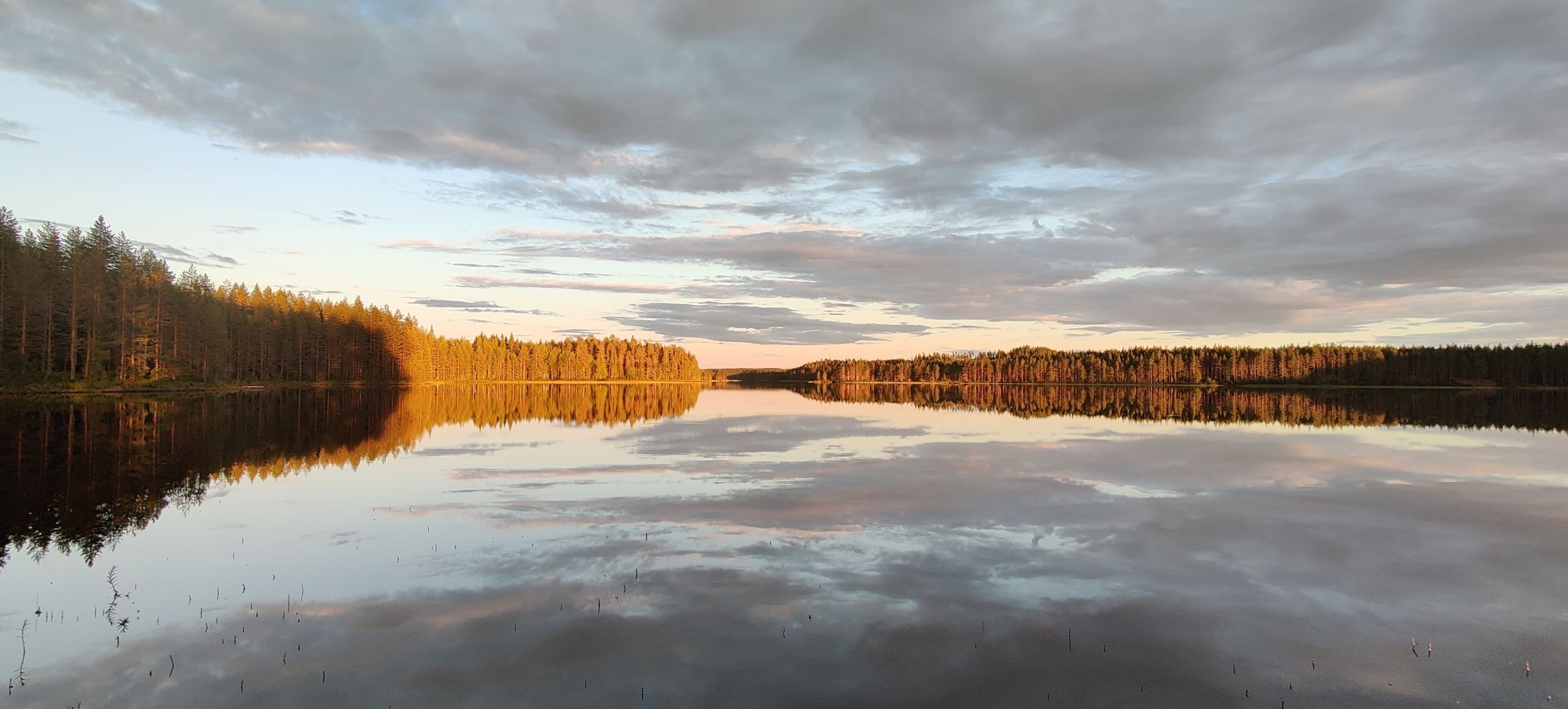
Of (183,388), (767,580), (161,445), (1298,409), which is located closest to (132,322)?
(183,388)

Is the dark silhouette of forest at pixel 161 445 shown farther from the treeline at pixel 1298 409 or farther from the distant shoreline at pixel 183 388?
the treeline at pixel 1298 409

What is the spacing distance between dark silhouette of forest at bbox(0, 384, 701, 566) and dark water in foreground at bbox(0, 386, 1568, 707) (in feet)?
0.78

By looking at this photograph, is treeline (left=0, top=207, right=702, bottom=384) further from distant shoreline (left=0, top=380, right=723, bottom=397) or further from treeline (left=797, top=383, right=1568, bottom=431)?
treeline (left=797, top=383, right=1568, bottom=431)

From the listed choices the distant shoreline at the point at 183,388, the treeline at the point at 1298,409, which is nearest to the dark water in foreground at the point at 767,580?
the treeline at the point at 1298,409

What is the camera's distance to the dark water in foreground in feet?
29.3

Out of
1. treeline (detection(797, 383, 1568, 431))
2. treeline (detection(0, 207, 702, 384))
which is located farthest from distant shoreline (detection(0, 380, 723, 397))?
treeline (detection(797, 383, 1568, 431))

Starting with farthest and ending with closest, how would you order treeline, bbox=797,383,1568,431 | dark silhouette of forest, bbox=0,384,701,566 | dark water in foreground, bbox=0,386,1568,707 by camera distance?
treeline, bbox=797,383,1568,431 < dark silhouette of forest, bbox=0,384,701,566 < dark water in foreground, bbox=0,386,1568,707

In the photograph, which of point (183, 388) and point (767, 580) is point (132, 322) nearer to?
point (183, 388)

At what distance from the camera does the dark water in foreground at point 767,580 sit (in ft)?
29.3

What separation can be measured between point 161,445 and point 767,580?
30.6 meters

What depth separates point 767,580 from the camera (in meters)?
13.0

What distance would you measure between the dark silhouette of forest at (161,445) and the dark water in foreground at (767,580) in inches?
9.4

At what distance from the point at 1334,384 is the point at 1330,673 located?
227 m

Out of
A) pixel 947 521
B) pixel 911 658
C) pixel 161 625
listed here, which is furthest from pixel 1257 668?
pixel 161 625
